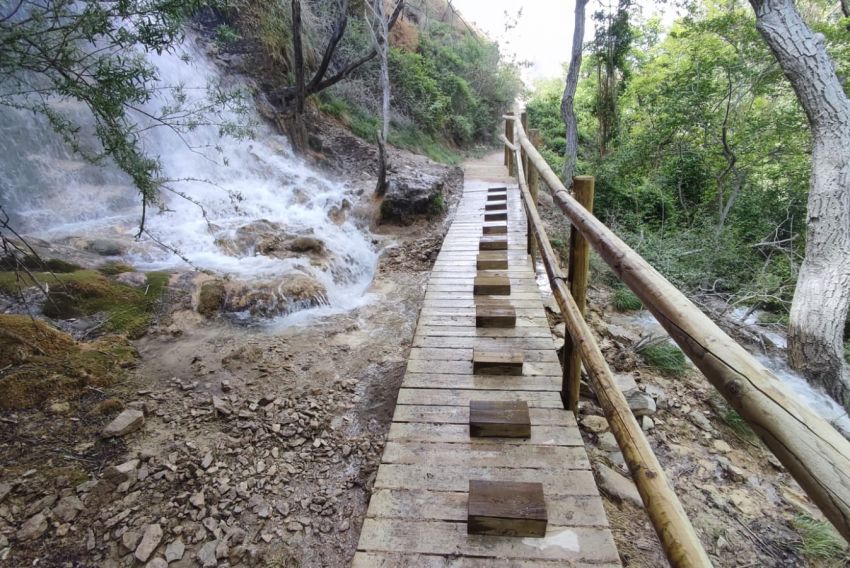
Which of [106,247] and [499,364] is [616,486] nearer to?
[499,364]

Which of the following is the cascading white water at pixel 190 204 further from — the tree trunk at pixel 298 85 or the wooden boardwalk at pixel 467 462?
the wooden boardwalk at pixel 467 462

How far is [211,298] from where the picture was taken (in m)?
5.16

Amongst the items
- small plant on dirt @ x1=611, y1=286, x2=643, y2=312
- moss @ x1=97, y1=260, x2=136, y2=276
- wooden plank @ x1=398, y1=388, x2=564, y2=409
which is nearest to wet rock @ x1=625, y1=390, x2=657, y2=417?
wooden plank @ x1=398, y1=388, x2=564, y2=409

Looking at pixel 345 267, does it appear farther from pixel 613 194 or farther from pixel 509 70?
pixel 509 70

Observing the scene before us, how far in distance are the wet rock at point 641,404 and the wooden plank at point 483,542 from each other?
2.48 meters

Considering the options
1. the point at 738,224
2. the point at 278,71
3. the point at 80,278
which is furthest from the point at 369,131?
the point at 738,224

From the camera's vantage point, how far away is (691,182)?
452 inches

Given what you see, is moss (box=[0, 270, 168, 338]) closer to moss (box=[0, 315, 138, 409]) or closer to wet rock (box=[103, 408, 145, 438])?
moss (box=[0, 315, 138, 409])

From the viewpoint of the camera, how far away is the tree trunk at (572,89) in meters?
9.70

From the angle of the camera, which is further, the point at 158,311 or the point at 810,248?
the point at 810,248

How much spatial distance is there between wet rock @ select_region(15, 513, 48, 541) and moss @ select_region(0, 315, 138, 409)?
3.61 ft

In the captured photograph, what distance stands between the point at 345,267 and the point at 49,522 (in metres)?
4.85

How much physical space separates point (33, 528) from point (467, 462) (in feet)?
8.19

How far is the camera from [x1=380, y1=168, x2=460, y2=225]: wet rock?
862 cm
